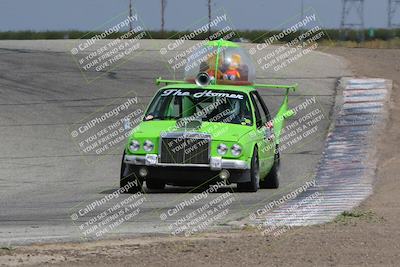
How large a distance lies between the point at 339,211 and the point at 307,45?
1312 inches

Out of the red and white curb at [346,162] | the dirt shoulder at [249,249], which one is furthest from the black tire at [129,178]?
the dirt shoulder at [249,249]

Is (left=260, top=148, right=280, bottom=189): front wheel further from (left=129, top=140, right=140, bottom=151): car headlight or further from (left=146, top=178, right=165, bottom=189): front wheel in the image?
(left=129, top=140, right=140, bottom=151): car headlight

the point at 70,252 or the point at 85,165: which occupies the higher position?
the point at 70,252

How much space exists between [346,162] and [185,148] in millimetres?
4867

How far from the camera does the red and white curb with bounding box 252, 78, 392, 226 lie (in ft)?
39.8

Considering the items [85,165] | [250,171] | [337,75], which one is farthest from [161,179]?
[337,75]

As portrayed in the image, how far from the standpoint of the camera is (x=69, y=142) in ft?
73.7

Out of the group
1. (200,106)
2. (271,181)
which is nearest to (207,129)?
(200,106)

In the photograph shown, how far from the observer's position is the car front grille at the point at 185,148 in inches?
575

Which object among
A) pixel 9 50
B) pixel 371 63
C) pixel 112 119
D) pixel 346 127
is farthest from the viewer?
pixel 9 50

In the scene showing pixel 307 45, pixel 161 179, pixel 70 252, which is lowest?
pixel 307 45

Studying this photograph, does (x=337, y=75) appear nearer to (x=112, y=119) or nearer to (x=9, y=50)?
(x=112, y=119)

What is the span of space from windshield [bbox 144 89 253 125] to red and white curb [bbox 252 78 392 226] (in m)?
1.58

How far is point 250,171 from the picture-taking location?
14.9 m
